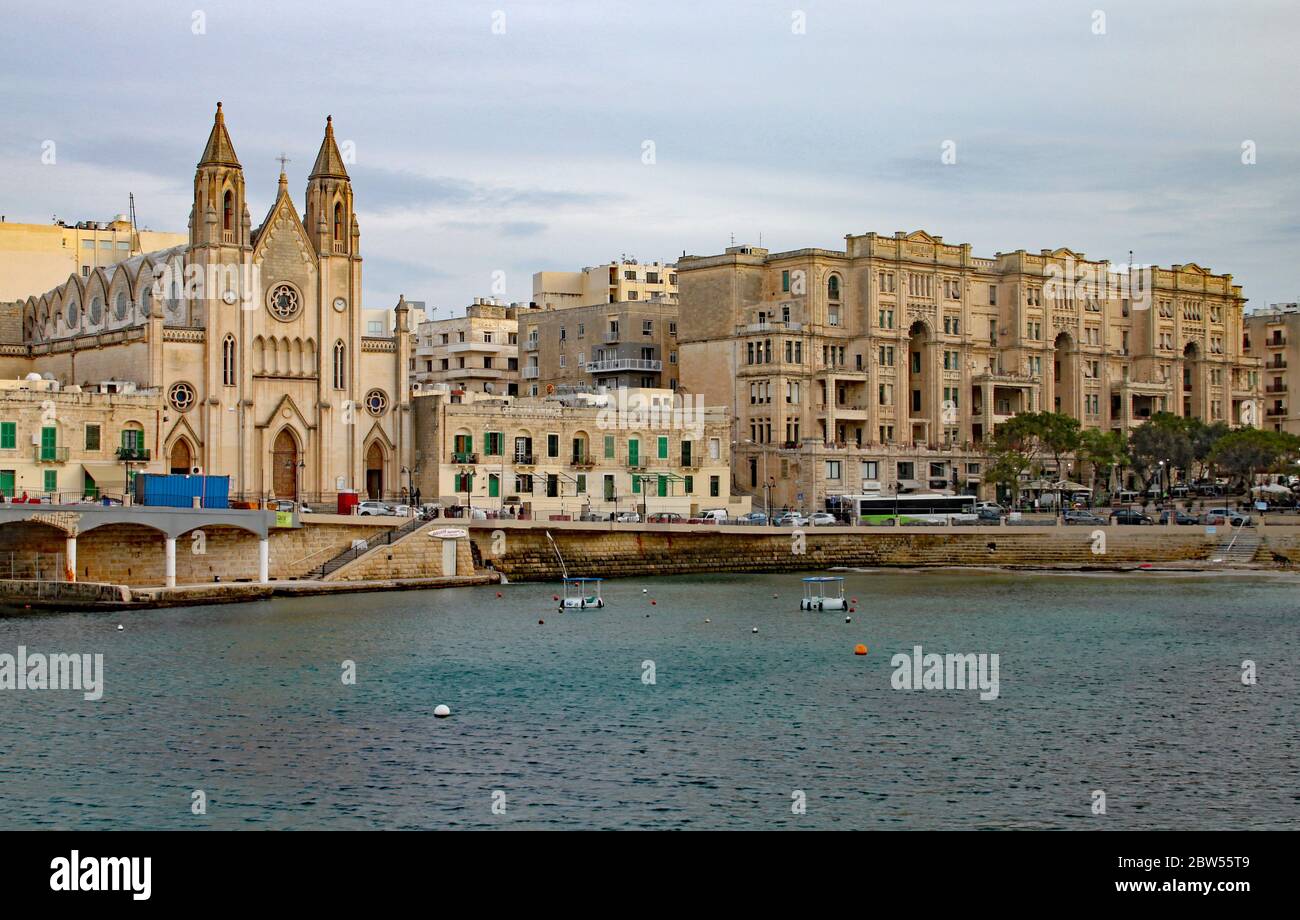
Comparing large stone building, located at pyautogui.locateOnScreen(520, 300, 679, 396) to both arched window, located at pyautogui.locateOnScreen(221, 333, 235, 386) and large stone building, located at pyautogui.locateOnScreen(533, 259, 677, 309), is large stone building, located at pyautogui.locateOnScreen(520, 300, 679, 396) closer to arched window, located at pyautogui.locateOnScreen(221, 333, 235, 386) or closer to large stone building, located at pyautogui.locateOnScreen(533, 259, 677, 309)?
large stone building, located at pyautogui.locateOnScreen(533, 259, 677, 309)

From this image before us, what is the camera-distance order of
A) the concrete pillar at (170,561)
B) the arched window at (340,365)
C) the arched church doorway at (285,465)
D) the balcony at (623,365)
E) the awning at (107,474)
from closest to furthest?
the concrete pillar at (170,561) < the awning at (107,474) < the arched church doorway at (285,465) < the arched window at (340,365) < the balcony at (623,365)

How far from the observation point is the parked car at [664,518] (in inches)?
3964

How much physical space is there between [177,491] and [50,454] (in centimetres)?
1245

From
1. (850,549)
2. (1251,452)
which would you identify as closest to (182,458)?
(850,549)

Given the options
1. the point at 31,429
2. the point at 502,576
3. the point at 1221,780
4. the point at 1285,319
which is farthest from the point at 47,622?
the point at 1285,319

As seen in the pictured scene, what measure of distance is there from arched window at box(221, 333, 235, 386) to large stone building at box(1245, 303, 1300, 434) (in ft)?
330

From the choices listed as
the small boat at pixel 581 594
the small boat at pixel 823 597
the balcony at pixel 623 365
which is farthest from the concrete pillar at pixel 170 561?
the balcony at pixel 623 365

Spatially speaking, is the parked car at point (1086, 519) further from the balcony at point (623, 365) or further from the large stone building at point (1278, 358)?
the large stone building at point (1278, 358)

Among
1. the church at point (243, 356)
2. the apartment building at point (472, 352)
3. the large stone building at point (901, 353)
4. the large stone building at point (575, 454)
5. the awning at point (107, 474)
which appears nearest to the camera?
the awning at point (107, 474)

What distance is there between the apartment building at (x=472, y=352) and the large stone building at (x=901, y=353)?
24598 millimetres

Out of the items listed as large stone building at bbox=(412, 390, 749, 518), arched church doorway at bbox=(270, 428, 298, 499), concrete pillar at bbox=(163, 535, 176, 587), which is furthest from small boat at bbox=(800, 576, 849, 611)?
arched church doorway at bbox=(270, 428, 298, 499)

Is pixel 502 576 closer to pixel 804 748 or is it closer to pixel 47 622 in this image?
pixel 47 622

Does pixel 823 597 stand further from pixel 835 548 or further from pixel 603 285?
pixel 603 285

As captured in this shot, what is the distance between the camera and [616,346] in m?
137
